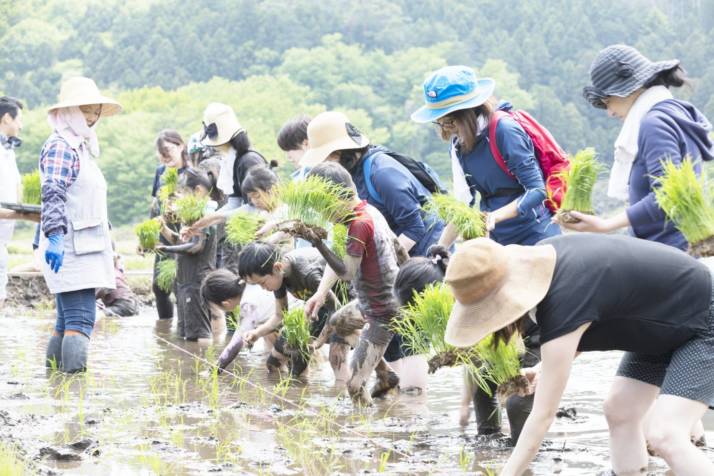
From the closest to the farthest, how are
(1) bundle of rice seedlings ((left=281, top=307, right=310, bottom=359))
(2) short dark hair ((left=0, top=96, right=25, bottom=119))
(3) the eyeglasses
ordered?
(3) the eyeglasses → (1) bundle of rice seedlings ((left=281, top=307, right=310, bottom=359)) → (2) short dark hair ((left=0, top=96, right=25, bottom=119))

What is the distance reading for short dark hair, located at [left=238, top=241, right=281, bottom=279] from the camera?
6.43 meters

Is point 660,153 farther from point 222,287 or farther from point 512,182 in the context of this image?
point 222,287

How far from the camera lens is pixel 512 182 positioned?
5.45 m

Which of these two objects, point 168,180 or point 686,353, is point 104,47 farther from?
point 686,353

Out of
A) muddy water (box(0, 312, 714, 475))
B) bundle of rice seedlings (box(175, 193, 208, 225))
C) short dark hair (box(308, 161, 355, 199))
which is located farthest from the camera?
bundle of rice seedlings (box(175, 193, 208, 225))

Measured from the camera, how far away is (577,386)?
6543mm

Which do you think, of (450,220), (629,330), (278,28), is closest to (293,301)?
(450,220)

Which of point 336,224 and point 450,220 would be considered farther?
point 336,224

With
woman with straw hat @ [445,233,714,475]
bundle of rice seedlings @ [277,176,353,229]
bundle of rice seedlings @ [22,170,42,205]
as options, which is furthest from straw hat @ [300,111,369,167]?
woman with straw hat @ [445,233,714,475]

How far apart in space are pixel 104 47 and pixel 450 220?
6843cm

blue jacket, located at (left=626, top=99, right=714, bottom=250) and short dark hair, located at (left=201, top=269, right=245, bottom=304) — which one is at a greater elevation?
blue jacket, located at (left=626, top=99, right=714, bottom=250)

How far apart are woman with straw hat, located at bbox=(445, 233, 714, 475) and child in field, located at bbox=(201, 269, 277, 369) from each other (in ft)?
11.2

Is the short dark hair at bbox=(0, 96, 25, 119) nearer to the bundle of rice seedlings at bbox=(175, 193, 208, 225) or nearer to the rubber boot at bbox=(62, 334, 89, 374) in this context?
the bundle of rice seedlings at bbox=(175, 193, 208, 225)

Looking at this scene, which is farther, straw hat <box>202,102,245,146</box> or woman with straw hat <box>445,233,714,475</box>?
straw hat <box>202,102,245,146</box>
